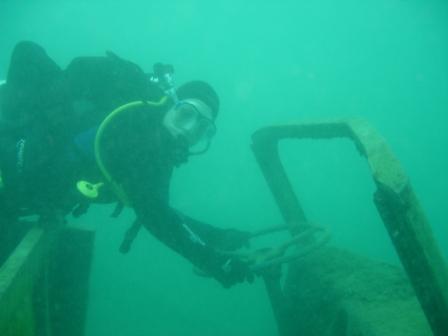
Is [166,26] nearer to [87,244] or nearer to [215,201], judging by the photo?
[215,201]

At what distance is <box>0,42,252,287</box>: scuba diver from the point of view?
2691 mm

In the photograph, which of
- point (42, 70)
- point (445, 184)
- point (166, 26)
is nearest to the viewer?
point (42, 70)

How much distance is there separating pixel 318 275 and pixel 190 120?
1694 mm

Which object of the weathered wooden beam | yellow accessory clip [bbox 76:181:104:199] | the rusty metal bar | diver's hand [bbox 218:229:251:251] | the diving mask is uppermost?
the diving mask

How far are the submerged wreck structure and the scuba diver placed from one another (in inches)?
12.4

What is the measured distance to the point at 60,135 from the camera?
2859 millimetres

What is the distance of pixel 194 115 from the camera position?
3.53 meters

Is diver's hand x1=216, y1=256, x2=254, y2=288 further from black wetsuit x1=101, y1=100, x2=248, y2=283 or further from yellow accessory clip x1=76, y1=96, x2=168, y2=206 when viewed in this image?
yellow accessory clip x1=76, y1=96, x2=168, y2=206

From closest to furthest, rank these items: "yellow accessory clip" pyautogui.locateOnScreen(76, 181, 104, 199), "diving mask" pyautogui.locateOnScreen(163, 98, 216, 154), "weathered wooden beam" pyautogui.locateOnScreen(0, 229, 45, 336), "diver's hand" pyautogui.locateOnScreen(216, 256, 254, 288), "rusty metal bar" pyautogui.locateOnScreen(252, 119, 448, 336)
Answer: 1. "rusty metal bar" pyautogui.locateOnScreen(252, 119, 448, 336)
2. "weathered wooden beam" pyautogui.locateOnScreen(0, 229, 45, 336)
3. "diver's hand" pyautogui.locateOnScreen(216, 256, 254, 288)
4. "yellow accessory clip" pyautogui.locateOnScreen(76, 181, 104, 199)
5. "diving mask" pyautogui.locateOnScreen(163, 98, 216, 154)

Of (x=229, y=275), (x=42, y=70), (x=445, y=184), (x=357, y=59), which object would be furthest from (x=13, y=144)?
(x=357, y=59)

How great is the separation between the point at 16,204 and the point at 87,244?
2.46 feet

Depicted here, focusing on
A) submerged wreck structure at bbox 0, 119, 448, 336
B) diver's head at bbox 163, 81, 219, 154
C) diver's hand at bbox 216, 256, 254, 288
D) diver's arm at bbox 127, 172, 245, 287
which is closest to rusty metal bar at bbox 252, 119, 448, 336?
submerged wreck structure at bbox 0, 119, 448, 336

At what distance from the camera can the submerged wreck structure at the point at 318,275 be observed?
1558mm

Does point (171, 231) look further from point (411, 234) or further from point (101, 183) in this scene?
point (411, 234)
